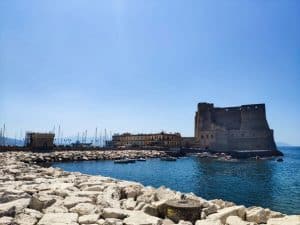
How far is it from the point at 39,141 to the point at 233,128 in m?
46.0

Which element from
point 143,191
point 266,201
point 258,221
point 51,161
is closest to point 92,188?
point 143,191

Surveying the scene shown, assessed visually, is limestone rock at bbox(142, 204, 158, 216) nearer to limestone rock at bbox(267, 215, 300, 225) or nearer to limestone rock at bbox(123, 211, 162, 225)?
limestone rock at bbox(123, 211, 162, 225)

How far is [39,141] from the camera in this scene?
4306cm

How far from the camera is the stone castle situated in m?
66.3

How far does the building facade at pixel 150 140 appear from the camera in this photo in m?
68.3

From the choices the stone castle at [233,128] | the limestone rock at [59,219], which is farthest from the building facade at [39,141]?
the limestone rock at [59,219]

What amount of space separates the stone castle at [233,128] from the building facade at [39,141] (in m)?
37.2

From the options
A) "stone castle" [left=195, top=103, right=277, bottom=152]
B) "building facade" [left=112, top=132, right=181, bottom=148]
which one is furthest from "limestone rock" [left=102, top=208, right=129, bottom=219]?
"stone castle" [left=195, top=103, right=277, bottom=152]

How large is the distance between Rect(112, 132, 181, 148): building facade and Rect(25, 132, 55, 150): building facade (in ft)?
81.6

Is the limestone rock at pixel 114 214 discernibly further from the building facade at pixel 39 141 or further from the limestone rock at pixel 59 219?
the building facade at pixel 39 141

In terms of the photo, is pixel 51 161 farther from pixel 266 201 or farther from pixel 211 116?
pixel 211 116

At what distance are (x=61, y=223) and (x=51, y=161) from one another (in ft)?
104

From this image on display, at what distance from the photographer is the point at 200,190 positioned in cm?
1650

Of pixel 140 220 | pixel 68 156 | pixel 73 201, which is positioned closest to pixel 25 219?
A: pixel 73 201
